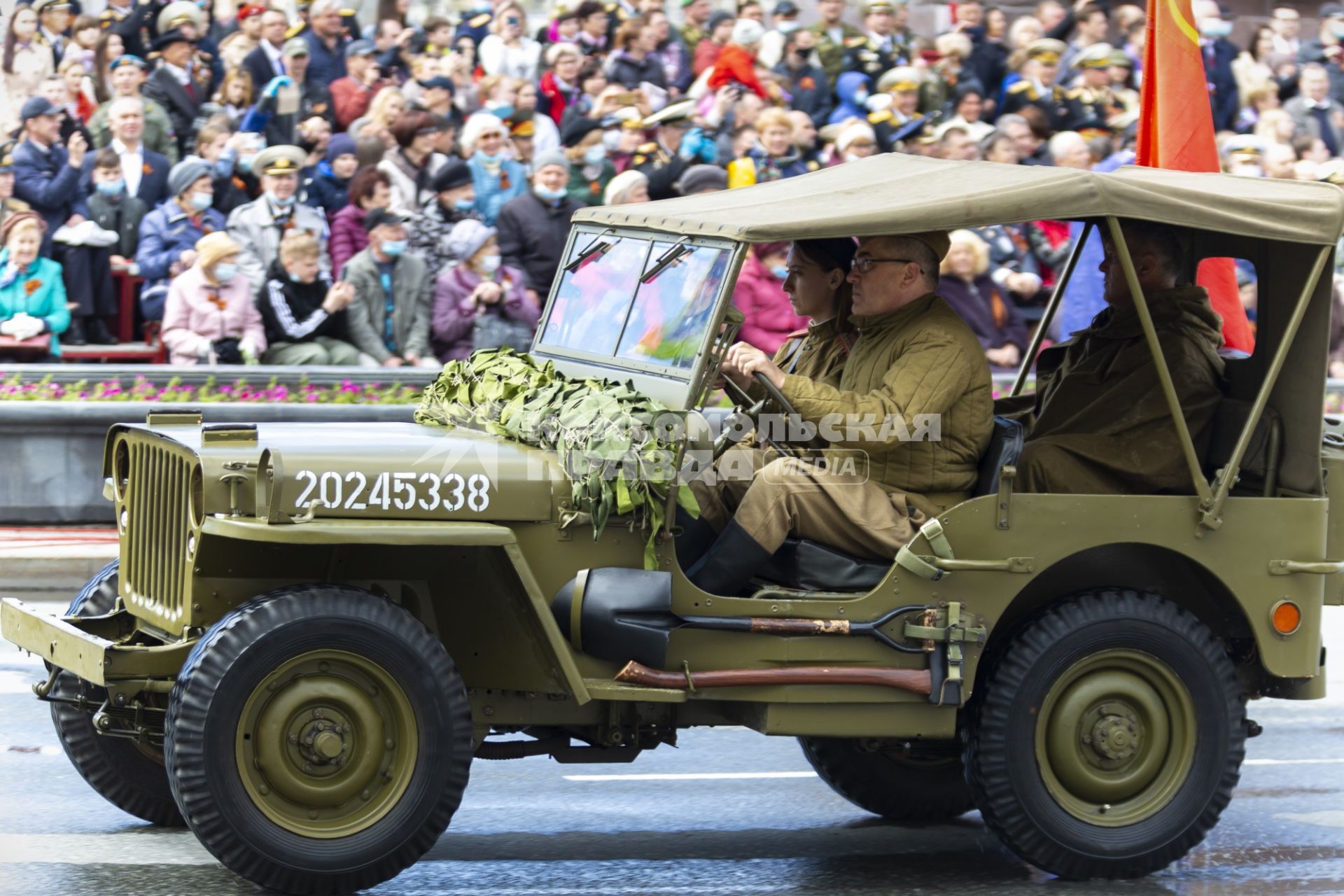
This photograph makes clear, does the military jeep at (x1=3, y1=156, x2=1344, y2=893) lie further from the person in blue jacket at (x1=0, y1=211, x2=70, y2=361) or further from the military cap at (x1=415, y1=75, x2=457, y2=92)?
the military cap at (x1=415, y1=75, x2=457, y2=92)

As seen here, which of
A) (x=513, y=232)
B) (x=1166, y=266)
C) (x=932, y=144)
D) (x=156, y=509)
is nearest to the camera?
(x=156, y=509)

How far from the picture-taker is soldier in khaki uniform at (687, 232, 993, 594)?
548 cm

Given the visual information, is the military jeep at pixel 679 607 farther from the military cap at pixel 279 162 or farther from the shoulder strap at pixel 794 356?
the military cap at pixel 279 162

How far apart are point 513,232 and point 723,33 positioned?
304cm

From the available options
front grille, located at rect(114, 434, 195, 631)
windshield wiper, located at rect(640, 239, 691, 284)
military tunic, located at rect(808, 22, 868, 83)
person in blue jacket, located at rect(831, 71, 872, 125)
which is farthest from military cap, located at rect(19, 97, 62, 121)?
windshield wiper, located at rect(640, 239, 691, 284)

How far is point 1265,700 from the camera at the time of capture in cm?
916

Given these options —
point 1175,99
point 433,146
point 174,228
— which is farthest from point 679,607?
point 433,146

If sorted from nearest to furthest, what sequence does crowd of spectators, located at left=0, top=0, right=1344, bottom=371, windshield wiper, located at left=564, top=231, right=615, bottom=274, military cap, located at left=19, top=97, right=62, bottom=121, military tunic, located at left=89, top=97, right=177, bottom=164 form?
windshield wiper, located at left=564, top=231, right=615, bottom=274 < crowd of spectators, located at left=0, top=0, right=1344, bottom=371 < military cap, located at left=19, top=97, right=62, bottom=121 < military tunic, located at left=89, top=97, right=177, bottom=164

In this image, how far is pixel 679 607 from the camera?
5.31 m

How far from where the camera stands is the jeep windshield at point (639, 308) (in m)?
5.38

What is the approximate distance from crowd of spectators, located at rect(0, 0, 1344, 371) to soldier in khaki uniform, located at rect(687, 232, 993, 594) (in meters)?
4.38

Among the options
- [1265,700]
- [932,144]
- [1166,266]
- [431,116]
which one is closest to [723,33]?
[932,144]

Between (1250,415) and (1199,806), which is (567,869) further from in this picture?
(1250,415)

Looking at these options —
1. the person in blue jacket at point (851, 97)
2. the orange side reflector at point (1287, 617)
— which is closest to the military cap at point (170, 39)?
the person in blue jacket at point (851, 97)
